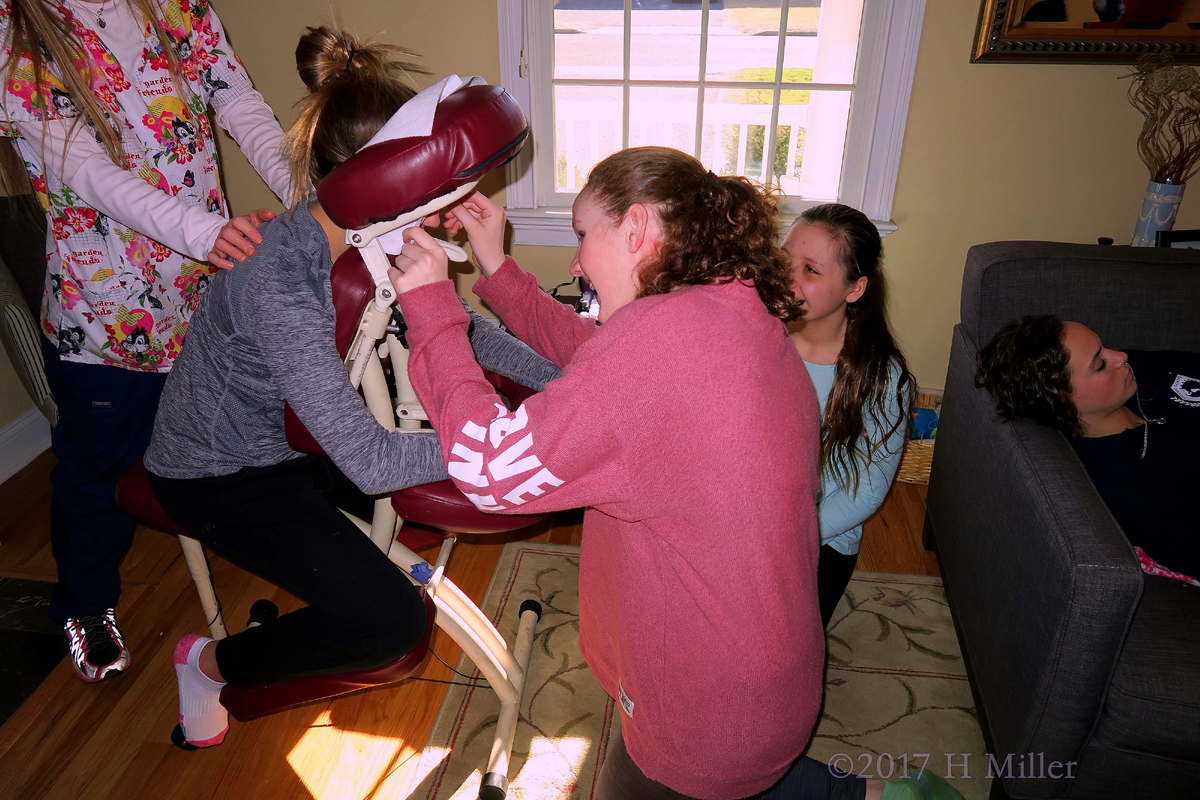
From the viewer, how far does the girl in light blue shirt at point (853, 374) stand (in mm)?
1588

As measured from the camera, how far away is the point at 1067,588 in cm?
126

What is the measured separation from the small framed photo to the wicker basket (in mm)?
881

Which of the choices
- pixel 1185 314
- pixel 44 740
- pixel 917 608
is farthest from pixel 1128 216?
pixel 44 740

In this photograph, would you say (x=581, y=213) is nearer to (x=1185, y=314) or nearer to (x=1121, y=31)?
(x=1185, y=314)

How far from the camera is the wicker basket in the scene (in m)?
2.50

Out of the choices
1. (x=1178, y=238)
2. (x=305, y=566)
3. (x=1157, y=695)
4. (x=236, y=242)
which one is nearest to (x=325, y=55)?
(x=236, y=242)

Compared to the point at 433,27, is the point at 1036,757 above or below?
below

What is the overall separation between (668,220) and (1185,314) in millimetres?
1563

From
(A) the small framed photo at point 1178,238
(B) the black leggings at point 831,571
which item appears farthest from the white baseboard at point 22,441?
(A) the small framed photo at point 1178,238

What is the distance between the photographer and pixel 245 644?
1396 mm

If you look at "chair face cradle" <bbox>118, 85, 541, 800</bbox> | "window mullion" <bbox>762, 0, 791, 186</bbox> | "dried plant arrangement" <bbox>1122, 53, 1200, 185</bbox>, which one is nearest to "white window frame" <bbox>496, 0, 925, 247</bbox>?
"window mullion" <bbox>762, 0, 791, 186</bbox>

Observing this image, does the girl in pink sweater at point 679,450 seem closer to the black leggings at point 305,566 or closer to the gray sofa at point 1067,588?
the black leggings at point 305,566

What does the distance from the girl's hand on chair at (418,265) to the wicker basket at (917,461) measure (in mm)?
1966

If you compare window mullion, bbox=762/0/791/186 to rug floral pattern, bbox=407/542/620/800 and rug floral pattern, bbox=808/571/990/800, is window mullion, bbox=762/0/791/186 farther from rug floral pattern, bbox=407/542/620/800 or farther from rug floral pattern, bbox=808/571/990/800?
rug floral pattern, bbox=407/542/620/800
